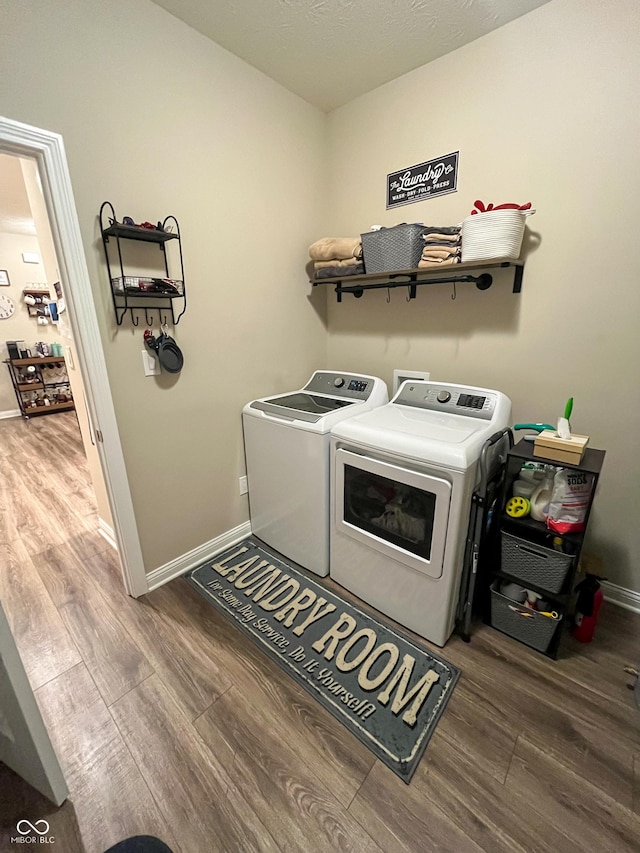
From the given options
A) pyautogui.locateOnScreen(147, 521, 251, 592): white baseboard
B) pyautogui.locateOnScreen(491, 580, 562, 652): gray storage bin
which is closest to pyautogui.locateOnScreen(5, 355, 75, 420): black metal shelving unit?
pyautogui.locateOnScreen(147, 521, 251, 592): white baseboard

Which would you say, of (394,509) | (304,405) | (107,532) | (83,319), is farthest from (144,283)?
(107,532)

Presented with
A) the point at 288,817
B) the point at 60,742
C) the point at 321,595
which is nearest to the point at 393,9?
the point at 321,595

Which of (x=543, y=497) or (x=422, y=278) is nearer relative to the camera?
(x=543, y=497)

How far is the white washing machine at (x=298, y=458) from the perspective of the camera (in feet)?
5.82

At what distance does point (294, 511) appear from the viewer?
197 centimetres

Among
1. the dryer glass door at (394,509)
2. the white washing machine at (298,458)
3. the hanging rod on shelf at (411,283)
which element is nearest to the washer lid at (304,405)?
the white washing machine at (298,458)

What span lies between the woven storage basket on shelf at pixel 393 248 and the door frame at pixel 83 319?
4.40 feet

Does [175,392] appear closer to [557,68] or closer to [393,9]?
[393,9]

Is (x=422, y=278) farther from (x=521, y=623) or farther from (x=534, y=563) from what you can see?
(x=521, y=623)

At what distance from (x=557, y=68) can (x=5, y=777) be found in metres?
3.31

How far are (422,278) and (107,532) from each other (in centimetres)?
255

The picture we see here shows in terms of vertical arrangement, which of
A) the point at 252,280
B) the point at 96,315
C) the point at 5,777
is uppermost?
the point at 252,280

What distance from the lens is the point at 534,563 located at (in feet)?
4.66

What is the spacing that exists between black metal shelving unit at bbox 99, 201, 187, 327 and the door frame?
0.36 ft
